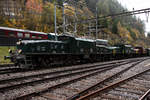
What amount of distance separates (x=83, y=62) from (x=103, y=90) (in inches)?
440

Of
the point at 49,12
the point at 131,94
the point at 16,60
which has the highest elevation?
the point at 49,12

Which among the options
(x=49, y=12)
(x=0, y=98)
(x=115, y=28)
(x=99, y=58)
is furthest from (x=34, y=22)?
(x=115, y=28)

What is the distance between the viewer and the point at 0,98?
4.67 metres

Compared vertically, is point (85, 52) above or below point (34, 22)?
below

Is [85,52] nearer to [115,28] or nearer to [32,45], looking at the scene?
[32,45]

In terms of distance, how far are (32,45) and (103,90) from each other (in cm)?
729

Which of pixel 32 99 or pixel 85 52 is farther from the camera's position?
pixel 85 52

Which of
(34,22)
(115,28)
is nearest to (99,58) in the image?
(34,22)

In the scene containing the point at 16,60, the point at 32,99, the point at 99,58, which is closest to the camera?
the point at 32,99

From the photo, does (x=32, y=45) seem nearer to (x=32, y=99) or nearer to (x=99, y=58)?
(x=32, y=99)

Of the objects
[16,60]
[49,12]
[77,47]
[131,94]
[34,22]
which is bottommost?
[131,94]

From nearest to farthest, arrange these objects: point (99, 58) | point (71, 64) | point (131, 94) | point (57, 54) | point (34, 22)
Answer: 1. point (131, 94)
2. point (57, 54)
3. point (71, 64)
4. point (99, 58)
5. point (34, 22)

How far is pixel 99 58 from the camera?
19344mm

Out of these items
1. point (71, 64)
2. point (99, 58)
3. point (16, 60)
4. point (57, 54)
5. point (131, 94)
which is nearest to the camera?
point (131, 94)
